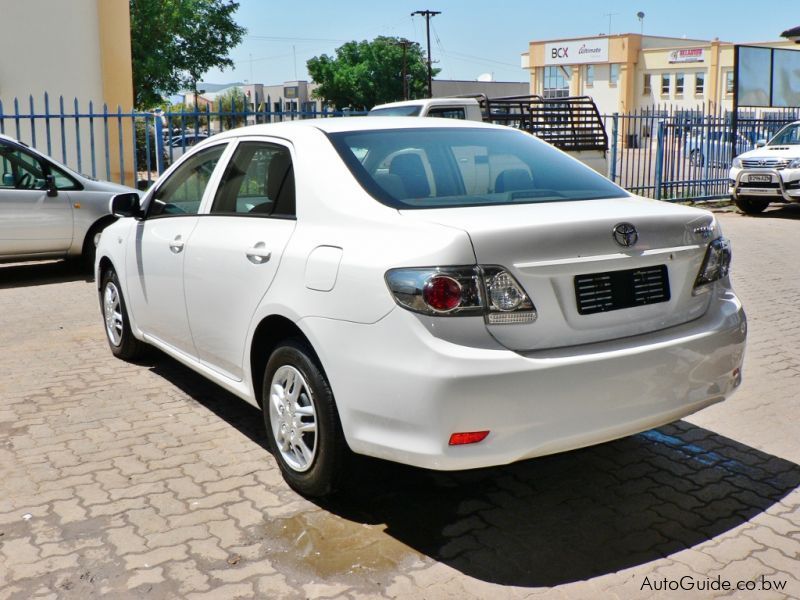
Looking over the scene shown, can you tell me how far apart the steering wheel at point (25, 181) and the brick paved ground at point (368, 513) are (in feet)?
16.9

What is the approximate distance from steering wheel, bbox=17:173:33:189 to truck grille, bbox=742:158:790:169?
1289 cm

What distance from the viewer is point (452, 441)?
10.5 ft

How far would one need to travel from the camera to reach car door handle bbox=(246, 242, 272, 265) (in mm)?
4016

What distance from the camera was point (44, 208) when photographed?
10.0 metres

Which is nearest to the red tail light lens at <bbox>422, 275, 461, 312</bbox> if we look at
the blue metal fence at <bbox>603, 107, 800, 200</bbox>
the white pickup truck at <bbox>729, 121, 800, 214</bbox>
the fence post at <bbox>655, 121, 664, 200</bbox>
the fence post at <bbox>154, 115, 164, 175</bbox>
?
the fence post at <bbox>154, 115, 164, 175</bbox>

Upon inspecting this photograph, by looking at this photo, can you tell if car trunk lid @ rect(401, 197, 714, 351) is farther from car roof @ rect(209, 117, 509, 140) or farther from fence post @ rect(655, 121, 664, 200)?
fence post @ rect(655, 121, 664, 200)

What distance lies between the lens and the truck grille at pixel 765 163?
54.3 feet

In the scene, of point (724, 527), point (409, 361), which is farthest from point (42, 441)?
point (724, 527)

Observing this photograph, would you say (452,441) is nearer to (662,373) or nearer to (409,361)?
(409,361)

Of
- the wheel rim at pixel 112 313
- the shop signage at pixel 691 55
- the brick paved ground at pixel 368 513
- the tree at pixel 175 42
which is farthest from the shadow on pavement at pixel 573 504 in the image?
the shop signage at pixel 691 55

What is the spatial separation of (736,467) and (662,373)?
1165mm

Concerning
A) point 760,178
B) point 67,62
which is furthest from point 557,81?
point 67,62

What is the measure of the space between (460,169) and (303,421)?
137cm

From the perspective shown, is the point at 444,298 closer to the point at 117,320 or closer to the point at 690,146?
the point at 117,320
